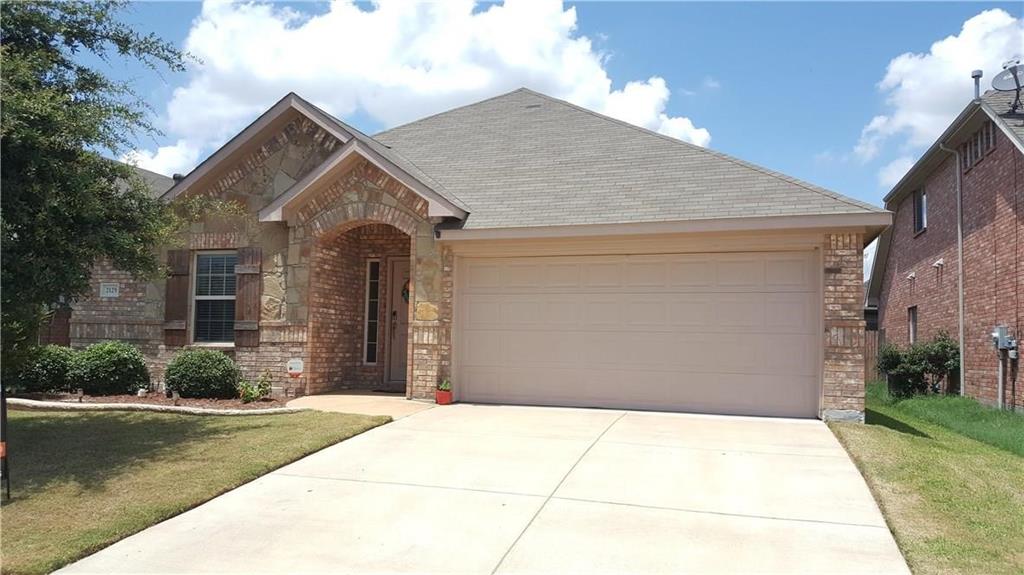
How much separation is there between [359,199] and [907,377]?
12261 millimetres

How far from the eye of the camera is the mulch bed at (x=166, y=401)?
10.6 m

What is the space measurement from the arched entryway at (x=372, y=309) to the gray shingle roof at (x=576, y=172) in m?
1.71

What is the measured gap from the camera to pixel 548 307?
1100cm

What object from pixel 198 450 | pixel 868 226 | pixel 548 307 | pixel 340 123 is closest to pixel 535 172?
pixel 548 307

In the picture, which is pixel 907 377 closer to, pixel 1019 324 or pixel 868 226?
pixel 1019 324

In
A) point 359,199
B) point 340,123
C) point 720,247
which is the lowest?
point 720,247

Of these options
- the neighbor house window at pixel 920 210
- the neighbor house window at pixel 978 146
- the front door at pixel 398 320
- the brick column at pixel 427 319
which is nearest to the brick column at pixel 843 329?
the brick column at pixel 427 319

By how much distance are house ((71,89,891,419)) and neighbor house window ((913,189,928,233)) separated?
940 cm

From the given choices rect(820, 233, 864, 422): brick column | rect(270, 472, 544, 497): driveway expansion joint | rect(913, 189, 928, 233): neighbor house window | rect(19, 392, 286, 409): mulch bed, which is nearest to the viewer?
rect(270, 472, 544, 497): driveway expansion joint

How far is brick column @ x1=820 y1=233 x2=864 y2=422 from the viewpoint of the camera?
30.7ft

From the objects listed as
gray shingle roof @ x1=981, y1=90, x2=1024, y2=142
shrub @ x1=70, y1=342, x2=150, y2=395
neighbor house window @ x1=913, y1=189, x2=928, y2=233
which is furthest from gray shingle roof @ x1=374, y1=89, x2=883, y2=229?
neighbor house window @ x1=913, y1=189, x2=928, y2=233

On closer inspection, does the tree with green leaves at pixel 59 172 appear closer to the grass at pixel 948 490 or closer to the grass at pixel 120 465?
the grass at pixel 120 465

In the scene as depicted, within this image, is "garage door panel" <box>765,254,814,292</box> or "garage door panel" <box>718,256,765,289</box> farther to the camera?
"garage door panel" <box>718,256,765,289</box>

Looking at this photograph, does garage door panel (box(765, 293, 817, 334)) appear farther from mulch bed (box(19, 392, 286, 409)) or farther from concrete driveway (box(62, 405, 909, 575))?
mulch bed (box(19, 392, 286, 409))
